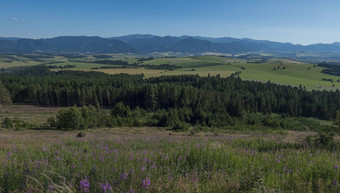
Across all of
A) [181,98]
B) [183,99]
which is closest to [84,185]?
[183,99]

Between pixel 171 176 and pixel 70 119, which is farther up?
pixel 171 176

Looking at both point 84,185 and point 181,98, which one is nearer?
point 84,185

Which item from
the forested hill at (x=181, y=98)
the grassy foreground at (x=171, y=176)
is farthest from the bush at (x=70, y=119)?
the grassy foreground at (x=171, y=176)

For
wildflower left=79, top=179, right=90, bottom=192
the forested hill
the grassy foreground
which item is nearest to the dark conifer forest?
the forested hill

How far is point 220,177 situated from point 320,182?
94.3 inches

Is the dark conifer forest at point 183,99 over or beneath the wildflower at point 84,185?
beneath

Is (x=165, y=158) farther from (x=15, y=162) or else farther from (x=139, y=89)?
(x=139, y=89)

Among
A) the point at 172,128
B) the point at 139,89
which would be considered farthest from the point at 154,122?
the point at 139,89

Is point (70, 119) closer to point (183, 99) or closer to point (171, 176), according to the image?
point (183, 99)

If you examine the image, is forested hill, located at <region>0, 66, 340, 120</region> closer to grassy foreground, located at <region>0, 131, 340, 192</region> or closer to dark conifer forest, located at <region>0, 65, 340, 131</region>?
dark conifer forest, located at <region>0, 65, 340, 131</region>

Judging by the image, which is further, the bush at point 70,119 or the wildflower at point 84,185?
the bush at point 70,119

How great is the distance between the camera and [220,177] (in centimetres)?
487

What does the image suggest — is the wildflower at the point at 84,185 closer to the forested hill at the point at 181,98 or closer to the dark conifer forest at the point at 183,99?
the dark conifer forest at the point at 183,99

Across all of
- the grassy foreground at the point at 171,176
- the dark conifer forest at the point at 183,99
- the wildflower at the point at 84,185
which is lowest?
the dark conifer forest at the point at 183,99
